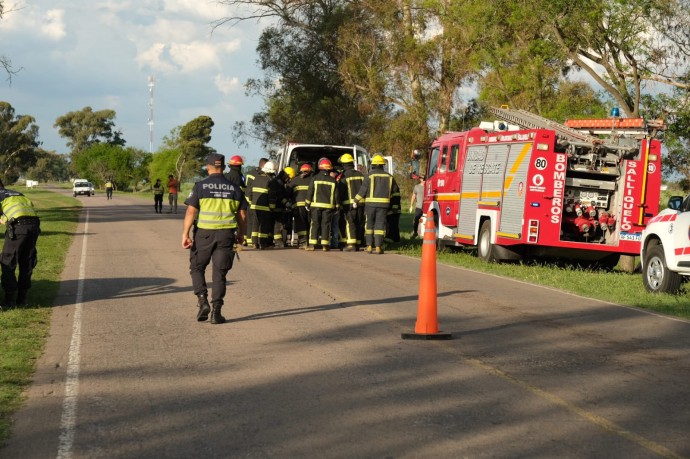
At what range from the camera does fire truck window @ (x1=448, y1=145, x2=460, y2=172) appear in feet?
70.9

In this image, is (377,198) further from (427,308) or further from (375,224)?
(427,308)

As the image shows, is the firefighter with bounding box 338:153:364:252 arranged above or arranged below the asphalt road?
above

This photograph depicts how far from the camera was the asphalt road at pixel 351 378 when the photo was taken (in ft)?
19.7

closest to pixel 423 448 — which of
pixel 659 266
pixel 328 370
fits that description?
pixel 328 370

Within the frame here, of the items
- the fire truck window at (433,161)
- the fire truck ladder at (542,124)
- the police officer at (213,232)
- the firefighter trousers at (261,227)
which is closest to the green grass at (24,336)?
the police officer at (213,232)

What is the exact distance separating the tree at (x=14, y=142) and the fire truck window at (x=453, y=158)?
109920 millimetres

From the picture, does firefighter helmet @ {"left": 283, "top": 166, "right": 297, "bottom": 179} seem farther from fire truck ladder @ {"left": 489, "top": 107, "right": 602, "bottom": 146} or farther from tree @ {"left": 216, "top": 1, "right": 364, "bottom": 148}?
A: tree @ {"left": 216, "top": 1, "right": 364, "bottom": 148}

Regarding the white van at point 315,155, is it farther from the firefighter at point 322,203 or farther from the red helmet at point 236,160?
the red helmet at point 236,160

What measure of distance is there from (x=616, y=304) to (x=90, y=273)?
843cm

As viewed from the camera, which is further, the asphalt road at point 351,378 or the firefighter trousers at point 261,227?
the firefighter trousers at point 261,227

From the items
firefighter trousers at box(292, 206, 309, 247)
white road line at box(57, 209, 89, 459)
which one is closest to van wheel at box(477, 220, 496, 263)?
firefighter trousers at box(292, 206, 309, 247)

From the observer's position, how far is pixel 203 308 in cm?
1091

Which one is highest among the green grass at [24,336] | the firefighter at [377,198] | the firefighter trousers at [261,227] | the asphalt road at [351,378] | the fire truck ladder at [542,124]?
the fire truck ladder at [542,124]

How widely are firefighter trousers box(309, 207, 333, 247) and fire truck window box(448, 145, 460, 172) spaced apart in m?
2.75
